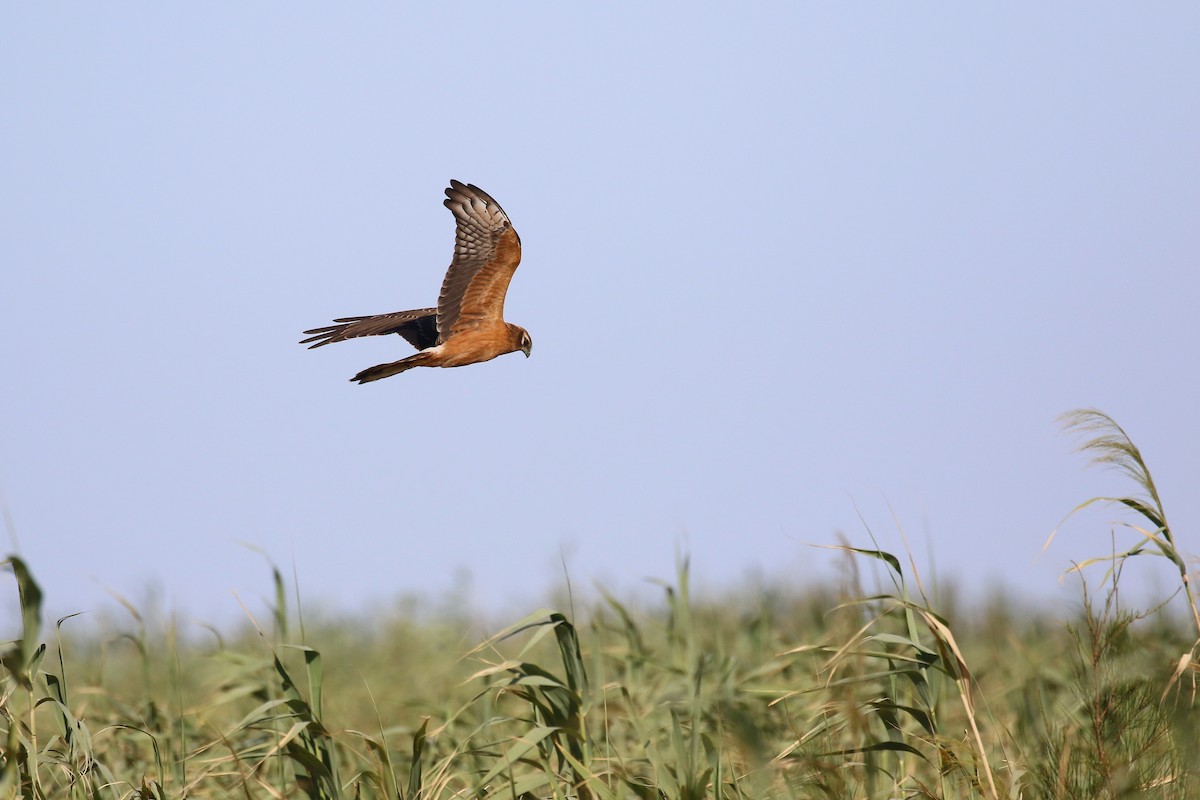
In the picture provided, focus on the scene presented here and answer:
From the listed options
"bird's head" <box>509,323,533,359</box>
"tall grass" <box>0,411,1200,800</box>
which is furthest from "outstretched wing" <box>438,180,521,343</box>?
"tall grass" <box>0,411,1200,800</box>

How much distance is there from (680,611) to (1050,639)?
548 centimetres

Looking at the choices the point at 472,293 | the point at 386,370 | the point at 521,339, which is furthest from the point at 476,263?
the point at 386,370

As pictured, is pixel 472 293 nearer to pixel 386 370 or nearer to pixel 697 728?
pixel 386 370

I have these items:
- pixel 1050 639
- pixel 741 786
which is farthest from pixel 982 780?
pixel 1050 639

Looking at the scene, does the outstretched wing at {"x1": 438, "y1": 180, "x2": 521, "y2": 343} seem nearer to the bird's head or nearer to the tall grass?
the bird's head

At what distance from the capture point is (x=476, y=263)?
734cm

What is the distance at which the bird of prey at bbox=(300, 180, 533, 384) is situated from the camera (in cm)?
711

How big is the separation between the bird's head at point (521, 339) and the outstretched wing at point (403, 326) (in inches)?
19.5

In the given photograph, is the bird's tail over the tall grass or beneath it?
over

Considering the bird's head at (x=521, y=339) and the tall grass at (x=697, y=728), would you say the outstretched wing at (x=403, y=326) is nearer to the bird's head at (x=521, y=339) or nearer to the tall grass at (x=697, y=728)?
the bird's head at (x=521, y=339)

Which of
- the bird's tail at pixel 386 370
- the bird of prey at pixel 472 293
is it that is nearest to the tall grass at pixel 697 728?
the bird's tail at pixel 386 370

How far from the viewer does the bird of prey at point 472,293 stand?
7.11 m

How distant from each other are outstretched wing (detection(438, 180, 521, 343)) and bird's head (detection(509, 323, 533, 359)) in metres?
0.40

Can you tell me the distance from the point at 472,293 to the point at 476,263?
0.26 m
